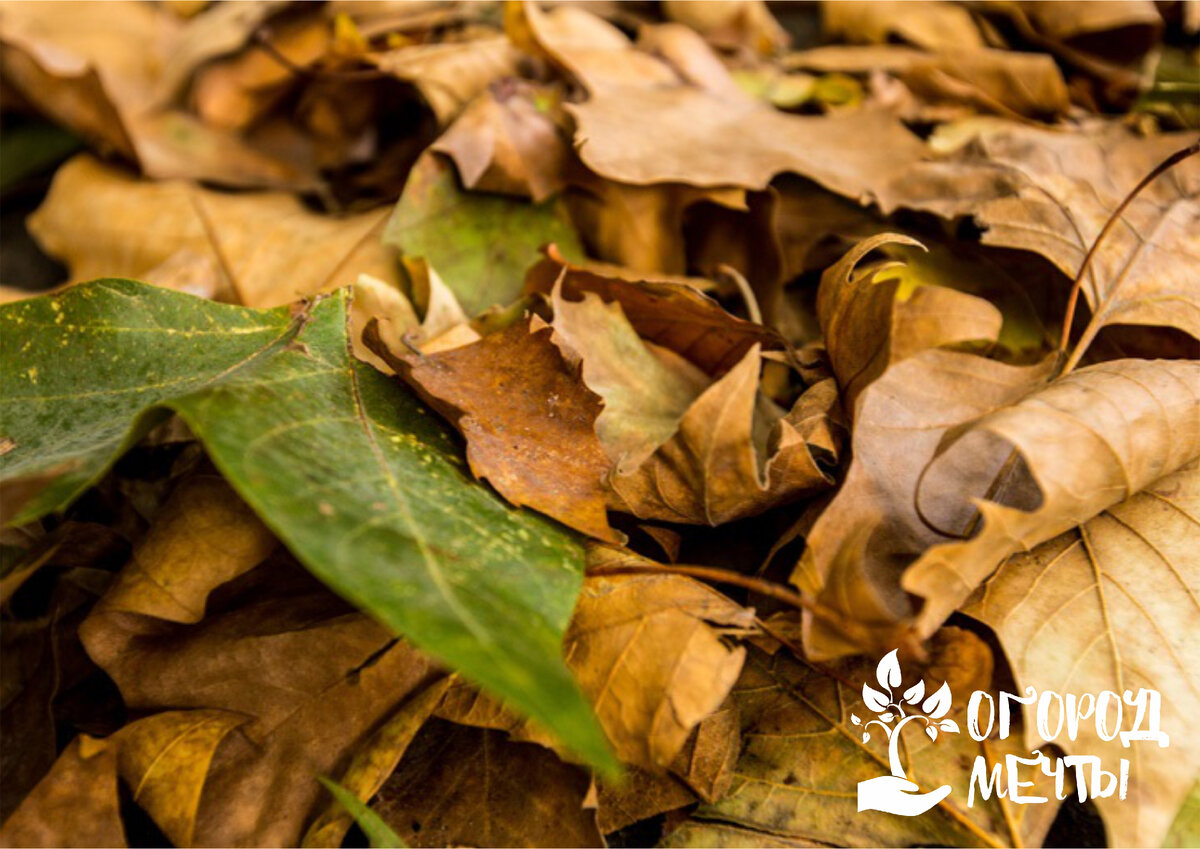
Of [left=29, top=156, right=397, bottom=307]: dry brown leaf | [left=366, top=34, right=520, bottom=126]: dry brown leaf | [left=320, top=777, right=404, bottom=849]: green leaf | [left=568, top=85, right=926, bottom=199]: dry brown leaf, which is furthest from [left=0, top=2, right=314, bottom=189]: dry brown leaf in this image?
[left=320, top=777, right=404, bottom=849]: green leaf

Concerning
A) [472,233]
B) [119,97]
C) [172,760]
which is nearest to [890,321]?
[472,233]

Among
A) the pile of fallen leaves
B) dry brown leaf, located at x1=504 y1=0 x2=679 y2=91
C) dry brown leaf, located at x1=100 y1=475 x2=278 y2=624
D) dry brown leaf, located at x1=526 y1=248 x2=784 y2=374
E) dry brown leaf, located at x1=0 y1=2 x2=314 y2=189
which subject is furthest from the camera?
dry brown leaf, located at x1=0 y1=2 x2=314 y2=189

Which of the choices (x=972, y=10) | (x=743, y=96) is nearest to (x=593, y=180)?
(x=743, y=96)

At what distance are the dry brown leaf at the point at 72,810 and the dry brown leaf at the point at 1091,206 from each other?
1.01 meters

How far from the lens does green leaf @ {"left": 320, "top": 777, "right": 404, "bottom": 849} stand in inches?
28.7

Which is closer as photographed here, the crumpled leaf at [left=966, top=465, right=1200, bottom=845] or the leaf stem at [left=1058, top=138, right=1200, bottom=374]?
the crumpled leaf at [left=966, top=465, right=1200, bottom=845]

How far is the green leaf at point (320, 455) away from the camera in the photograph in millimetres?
563

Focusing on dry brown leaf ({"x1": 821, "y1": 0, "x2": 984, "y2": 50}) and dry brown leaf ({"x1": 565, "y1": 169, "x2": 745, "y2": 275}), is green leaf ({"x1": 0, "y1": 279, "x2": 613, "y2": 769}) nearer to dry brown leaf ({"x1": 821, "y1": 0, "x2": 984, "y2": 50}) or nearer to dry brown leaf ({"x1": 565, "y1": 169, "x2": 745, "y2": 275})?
dry brown leaf ({"x1": 565, "y1": 169, "x2": 745, "y2": 275})

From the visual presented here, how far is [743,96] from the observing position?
1.39m

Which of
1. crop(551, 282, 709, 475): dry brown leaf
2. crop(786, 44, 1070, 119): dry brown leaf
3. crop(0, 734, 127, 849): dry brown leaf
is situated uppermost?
crop(786, 44, 1070, 119): dry brown leaf

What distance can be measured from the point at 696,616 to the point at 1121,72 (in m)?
1.40

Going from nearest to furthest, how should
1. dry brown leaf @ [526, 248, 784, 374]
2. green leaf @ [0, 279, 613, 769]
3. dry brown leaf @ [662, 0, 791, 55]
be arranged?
1. green leaf @ [0, 279, 613, 769]
2. dry brown leaf @ [526, 248, 784, 374]
3. dry brown leaf @ [662, 0, 791, 55]

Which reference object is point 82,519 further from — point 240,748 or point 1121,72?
point 1121,72

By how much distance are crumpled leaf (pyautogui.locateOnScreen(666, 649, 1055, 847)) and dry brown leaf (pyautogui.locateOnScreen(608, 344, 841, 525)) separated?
0.15 metres
